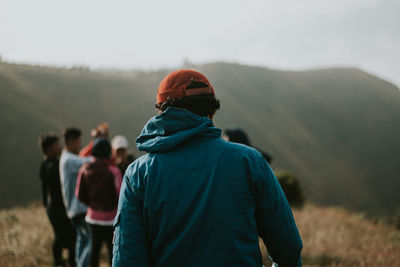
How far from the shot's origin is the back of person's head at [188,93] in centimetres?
146

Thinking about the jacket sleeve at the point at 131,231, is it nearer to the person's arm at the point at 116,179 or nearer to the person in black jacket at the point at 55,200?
the person's arm at the point at 116,179

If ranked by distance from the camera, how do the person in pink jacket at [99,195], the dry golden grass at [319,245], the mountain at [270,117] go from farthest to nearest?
the mountain at [270,117]
the dry golden grass at [319,245]
the person in pink jacket at [99,195]

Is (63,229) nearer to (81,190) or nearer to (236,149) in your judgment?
(81,190)

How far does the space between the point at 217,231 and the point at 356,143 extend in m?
44.2

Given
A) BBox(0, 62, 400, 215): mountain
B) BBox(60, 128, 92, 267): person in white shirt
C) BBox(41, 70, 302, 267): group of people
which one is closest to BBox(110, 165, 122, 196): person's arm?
BBox(60, 128, 92, 267): person in white shirt

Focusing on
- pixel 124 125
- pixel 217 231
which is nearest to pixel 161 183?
pixel 217 231

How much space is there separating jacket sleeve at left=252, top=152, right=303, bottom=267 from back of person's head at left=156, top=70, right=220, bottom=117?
35 centimetres

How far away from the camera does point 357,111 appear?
4759 cm

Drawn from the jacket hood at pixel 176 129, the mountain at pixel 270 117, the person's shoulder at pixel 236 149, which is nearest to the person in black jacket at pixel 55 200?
the jacket hood at pixel 176 129

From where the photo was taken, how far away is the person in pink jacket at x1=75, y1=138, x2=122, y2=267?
3.90m

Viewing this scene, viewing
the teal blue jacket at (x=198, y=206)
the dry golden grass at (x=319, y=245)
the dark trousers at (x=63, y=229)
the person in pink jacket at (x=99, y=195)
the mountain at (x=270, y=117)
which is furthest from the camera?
the mountain at (x=270, y=117)

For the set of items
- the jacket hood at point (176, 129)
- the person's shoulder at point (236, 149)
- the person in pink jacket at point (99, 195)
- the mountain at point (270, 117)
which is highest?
the jacket hood at point (176, 129)

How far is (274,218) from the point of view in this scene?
137 cm

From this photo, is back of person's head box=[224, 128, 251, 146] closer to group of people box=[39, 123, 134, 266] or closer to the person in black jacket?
group of people box=[39, 123, 134, 266]
